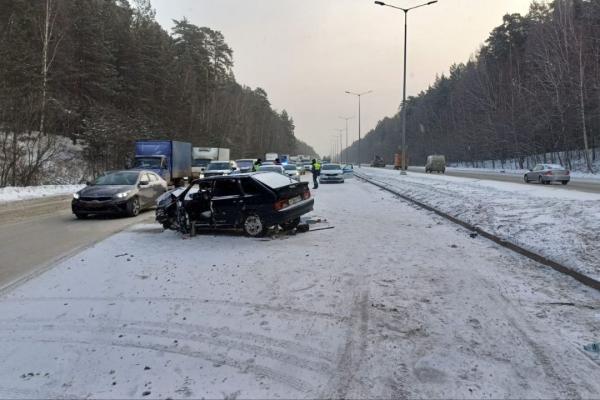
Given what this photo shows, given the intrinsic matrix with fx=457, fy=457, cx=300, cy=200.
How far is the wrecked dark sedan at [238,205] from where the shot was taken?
33.2 ft

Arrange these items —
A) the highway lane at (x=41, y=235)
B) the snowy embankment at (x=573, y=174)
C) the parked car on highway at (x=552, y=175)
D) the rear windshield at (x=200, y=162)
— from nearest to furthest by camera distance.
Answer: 1. the highway lane at (x=41, y=235)
2. the parked car on highway at (x=552, y=175)
3. the snowy embankment at (x=573, y=174)
4. the rear windshield at (x=200, y=162)

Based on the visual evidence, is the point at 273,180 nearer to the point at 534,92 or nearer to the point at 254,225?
the point at 254,225

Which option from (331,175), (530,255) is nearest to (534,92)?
(331,175)

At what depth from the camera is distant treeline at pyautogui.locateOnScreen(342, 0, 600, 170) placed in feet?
135

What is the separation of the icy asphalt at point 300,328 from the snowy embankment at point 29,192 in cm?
1673

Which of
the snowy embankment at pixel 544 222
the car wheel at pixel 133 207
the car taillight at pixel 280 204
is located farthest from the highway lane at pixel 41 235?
the snowy embankment at pixel 544 222

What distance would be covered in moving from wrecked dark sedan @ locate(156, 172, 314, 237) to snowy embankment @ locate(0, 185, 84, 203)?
14.1 metres

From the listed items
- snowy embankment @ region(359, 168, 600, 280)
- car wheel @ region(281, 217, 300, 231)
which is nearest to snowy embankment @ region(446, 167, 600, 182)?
snowy embankment @ region(359, 168, 600, 280)

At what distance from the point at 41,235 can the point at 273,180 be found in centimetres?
563

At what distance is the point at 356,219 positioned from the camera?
13.0 meters

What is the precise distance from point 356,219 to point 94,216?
835cm

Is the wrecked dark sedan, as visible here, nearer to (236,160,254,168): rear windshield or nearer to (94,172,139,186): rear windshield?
(94,172,139,186): rear windshield

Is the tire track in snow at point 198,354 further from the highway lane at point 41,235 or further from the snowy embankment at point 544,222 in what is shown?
the snowy embankment at point 544,222

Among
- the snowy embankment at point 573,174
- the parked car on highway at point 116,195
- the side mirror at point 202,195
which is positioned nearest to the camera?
the side mirror at point 202,195
